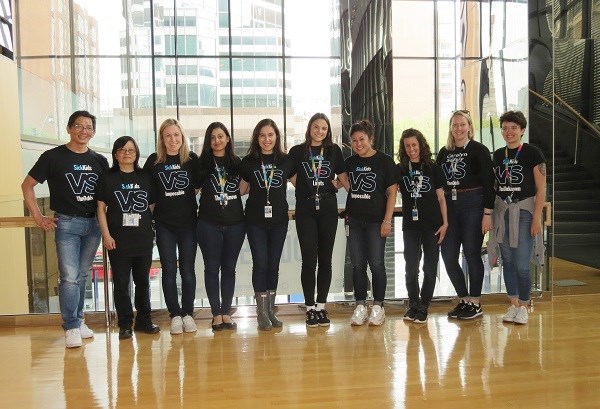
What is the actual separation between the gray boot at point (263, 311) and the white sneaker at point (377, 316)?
0.72 metres

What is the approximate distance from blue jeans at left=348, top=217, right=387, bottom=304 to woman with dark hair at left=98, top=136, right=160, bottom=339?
1.39 m

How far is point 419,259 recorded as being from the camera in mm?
4223

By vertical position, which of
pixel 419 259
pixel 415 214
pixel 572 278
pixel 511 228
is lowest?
pixel 572 278

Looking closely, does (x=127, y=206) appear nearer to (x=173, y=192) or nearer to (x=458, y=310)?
(x=173, y=192)

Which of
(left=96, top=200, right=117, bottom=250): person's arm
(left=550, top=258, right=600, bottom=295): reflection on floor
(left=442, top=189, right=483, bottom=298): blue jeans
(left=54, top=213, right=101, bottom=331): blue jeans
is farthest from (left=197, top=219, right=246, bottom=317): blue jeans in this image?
(left=550, top=258, right=600, bottom=295): reflection on floor

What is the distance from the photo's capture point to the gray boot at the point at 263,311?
409cm

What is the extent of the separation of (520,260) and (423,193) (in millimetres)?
824

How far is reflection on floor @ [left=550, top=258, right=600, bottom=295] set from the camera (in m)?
5.19

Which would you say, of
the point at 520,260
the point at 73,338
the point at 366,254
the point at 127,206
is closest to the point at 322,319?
the point at 366,254

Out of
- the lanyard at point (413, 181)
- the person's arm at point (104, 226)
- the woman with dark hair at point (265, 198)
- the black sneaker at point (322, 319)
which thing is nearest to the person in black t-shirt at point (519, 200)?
the lanyard at point (413, 181)

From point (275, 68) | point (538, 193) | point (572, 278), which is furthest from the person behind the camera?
point (275, 68)

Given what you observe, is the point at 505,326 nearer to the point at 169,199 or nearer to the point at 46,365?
the point at 169,199

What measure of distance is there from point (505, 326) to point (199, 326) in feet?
7.12

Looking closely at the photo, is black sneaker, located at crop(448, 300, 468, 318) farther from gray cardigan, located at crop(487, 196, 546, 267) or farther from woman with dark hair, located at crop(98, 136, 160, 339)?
woman with dark hair, located at crop(98, 136, 160, 339)
